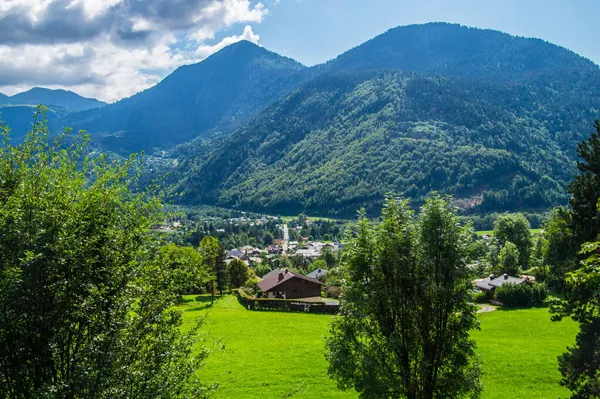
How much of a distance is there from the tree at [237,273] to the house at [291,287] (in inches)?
202

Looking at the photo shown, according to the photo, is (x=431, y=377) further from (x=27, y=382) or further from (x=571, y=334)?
(x=571, y=334)

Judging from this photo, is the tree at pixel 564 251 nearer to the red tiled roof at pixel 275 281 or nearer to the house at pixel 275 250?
the red tiled roof at pixel 275 281

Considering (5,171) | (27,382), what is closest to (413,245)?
(27,382)

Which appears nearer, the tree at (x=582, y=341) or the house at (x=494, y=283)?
the tree at (x=582, y=341)

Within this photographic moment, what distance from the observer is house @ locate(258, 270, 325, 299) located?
7562cm

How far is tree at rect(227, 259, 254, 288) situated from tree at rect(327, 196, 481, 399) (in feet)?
208

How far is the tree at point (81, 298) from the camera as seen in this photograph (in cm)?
1026

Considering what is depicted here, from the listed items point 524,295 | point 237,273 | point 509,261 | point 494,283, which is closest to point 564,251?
point 524,295

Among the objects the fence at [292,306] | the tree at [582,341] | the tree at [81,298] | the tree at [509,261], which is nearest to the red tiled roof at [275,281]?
the fence at [292,306]

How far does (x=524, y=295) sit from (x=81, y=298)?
65333 millimetres

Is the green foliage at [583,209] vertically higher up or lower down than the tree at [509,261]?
higher up

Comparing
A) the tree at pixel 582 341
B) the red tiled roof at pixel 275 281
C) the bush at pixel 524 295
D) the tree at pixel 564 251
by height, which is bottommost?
the bush at pixel 524 295

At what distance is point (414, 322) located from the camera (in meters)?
15.8

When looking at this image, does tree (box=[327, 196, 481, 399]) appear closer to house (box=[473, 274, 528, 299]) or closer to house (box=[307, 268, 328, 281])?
house (box=[473, 274, 528, 299])
